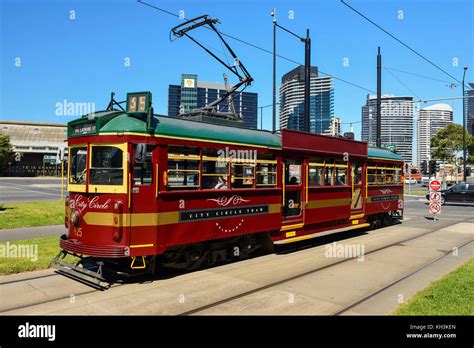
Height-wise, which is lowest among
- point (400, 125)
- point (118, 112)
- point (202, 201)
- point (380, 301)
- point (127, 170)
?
point (380, 301)

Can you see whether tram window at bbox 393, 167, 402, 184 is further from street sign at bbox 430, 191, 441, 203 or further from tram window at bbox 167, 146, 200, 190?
tram window at bbox 167, 146, 200, 190

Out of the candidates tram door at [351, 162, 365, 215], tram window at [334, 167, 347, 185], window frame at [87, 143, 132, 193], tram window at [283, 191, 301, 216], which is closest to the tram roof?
window frame at [87, 143, 132, 193]

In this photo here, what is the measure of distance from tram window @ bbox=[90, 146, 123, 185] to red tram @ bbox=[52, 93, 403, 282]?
0.02 metres

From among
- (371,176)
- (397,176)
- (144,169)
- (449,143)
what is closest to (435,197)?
(397,176)

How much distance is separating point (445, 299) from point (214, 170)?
5.00 m

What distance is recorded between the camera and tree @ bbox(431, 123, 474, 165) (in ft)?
151

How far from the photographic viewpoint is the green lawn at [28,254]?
26.9ft

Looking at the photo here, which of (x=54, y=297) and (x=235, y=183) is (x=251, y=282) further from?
(x=54, y=297)

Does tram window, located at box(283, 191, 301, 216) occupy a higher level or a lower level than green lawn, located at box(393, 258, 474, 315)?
higher

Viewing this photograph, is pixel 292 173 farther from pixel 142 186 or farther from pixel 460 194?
pixel 460 194

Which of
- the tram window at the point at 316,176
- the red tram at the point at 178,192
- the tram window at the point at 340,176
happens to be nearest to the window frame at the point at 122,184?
the red tram at the point at 178,192
